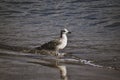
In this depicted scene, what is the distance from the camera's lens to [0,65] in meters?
9.25

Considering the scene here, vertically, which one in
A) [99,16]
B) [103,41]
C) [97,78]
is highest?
[99,16]

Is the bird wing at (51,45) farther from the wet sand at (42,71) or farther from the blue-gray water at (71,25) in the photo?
the wet sand at (42,71)

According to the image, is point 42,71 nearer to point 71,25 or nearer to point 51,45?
point 51,45

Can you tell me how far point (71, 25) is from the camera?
15.0 meters

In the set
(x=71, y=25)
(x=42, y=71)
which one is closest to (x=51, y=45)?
(x=42, y=71)

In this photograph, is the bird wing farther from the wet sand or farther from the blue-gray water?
the wet sand

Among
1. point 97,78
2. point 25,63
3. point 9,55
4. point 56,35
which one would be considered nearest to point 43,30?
point 56,35

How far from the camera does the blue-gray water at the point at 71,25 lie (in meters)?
11.6

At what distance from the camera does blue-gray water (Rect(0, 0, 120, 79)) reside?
37.9 ft

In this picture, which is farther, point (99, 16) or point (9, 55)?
point (99, 16)

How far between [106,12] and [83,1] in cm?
261

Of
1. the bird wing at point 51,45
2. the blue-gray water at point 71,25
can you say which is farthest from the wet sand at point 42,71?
the bird wing at point 51,45

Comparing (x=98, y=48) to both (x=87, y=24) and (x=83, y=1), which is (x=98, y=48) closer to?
(x=87, y=24)

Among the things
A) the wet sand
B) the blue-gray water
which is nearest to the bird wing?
the blue-gray water
